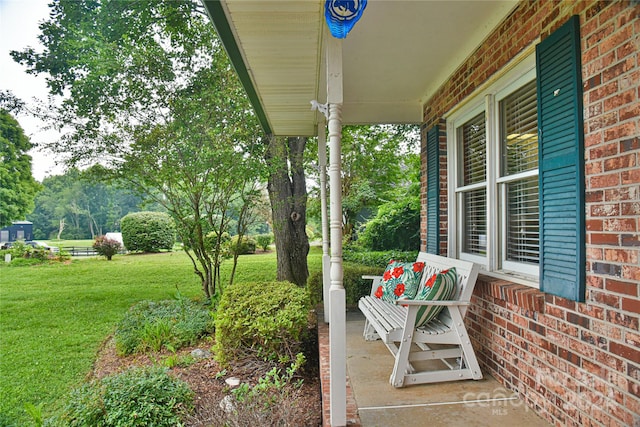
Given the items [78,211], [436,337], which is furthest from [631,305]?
[78,211]

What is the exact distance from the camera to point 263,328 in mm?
3176

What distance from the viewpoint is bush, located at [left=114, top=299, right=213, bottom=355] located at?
4.29 m

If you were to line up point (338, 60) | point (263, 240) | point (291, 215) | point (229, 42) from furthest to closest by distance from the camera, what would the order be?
1. point (263, 240)
2. point (291, 215)
3. point (229, 42)
4. point (338, 60)

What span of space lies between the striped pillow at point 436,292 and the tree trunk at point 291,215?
165 inches

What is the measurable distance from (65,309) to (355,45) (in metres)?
6.87

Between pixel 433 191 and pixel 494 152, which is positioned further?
pixel 433 191

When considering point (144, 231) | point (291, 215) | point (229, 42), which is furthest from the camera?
point (144, 231)

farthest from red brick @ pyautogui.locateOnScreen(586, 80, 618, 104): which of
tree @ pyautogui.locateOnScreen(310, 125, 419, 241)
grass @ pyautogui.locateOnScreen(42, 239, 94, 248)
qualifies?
grass @ pyautogui.locateOnScreen(42, 239, 94, 248)

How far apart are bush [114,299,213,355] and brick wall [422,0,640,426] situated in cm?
338

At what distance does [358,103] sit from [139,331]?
144 inches

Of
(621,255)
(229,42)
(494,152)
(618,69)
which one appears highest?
(229,42)

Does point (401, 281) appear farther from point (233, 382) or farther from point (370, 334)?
point (233, 382)

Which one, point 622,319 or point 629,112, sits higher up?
point 629,112

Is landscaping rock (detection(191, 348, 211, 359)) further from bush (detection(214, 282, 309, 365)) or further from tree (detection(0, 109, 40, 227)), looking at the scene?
tree (detection(0, 109, 40, 227))
